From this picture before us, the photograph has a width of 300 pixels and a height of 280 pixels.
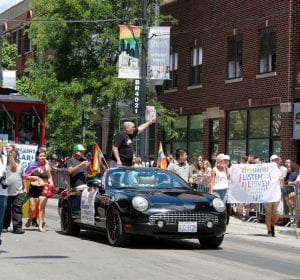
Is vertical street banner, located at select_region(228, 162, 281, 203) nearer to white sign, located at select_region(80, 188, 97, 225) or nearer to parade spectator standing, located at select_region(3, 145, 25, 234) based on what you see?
white sign, located at select_region(80, 188, 97, 225)

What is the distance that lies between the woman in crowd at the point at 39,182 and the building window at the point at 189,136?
15.6 m

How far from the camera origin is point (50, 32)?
31.6 metres

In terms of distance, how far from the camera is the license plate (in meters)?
13.1

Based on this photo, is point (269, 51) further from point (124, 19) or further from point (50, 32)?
point (50, 32)

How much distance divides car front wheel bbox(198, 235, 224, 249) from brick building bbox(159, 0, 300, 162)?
41.0 ft

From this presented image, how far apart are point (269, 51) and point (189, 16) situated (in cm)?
617

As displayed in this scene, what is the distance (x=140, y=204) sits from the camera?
42.8ft

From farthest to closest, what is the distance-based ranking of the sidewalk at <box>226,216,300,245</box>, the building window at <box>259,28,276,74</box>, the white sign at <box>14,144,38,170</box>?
the building window at <box>259,28,276,74</box>, the white sign at <box>14,144,38,170</box>, the sidewalk at <box>226,216,300,245</box>

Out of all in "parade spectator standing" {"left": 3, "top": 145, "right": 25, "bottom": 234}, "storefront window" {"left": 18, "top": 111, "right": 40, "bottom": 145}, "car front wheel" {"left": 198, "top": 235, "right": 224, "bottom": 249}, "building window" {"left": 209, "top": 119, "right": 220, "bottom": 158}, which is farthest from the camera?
"building window" {"left": 209, "top": 119, "right": 220, "bottom": 158}

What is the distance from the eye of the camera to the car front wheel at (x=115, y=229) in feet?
43.8

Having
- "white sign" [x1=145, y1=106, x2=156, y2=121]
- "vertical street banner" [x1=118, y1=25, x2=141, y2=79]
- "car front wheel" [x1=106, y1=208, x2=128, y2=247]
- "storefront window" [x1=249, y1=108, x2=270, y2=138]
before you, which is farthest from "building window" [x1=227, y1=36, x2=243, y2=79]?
"car front wheel" [x1=106, y1=208, x2=128, y2=247]

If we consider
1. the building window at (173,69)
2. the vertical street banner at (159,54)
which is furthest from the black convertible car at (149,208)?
the building window at (173,69)

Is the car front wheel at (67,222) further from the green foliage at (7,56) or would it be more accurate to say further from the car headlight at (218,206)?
the green foliage at (7,56)

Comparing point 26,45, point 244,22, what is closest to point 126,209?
point 244,22
